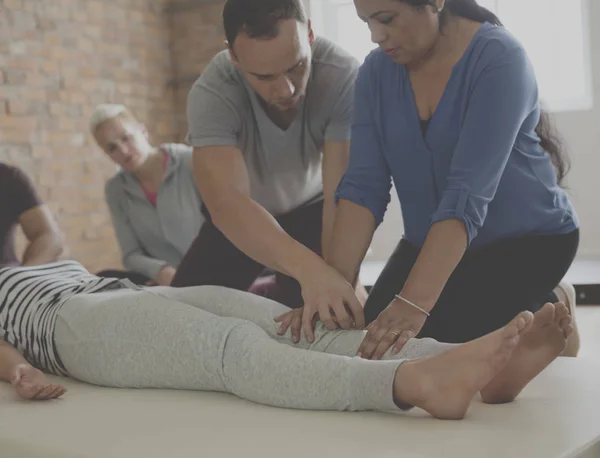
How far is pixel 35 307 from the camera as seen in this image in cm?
169

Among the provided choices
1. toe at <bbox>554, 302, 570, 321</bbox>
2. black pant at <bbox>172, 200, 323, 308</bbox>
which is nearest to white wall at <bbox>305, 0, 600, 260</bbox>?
black pant at <bbox>172, 200, 323, 308</bbox>

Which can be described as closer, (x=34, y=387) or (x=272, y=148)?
(x=34, y=387)

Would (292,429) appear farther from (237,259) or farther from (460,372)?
(237,259)

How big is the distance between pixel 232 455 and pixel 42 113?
3.63 m

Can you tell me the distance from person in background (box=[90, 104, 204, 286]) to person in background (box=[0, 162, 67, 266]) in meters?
0.34

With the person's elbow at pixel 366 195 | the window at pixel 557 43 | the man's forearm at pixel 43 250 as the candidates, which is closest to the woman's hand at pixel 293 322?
the person's elbow at pixel 366 195

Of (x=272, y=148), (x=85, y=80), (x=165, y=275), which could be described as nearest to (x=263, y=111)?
(x=272, y=148)

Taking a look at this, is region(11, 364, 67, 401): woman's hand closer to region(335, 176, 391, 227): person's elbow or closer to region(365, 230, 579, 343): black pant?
region(335, 176, 391, 227): person's elbow

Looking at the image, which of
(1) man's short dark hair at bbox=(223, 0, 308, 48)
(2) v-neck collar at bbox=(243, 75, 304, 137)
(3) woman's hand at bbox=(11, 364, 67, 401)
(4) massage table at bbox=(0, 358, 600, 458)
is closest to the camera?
(4) massage table at bbox=(0, 358, 600, 458)

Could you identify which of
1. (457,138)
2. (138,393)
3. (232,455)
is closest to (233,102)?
(457,138)

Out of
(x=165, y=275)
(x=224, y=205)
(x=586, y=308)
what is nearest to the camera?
(x=224, y=205)

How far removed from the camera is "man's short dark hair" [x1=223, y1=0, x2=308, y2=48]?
1.58m

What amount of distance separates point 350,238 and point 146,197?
5.39 ft

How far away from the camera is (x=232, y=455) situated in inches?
43.3
